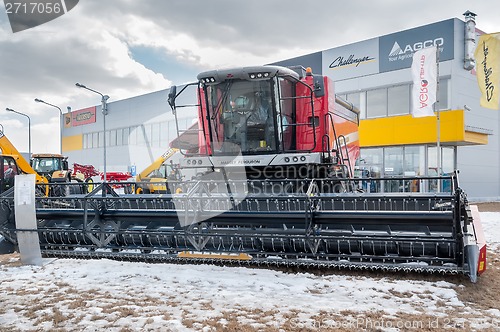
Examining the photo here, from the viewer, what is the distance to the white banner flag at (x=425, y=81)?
577 inches

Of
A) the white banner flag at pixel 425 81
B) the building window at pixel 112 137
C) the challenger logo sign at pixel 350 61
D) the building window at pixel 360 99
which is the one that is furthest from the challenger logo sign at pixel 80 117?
the white banner flag at pixel 425 81

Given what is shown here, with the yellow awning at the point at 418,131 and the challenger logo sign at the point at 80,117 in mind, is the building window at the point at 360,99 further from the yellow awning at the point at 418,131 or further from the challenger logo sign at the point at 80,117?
the challenger logo sign at the point at 80,117

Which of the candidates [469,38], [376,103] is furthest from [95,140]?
[469,38]

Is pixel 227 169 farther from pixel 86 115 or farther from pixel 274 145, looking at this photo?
pixel 86 115

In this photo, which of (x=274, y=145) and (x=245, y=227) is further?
(x=274, y=145)

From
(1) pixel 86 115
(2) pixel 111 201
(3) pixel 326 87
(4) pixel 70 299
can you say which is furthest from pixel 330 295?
(1) pixel 86 115

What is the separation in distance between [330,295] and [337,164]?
121 inches

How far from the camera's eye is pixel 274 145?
6.46m

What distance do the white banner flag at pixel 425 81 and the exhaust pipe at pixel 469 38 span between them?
4.80m

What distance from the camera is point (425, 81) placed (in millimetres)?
14820

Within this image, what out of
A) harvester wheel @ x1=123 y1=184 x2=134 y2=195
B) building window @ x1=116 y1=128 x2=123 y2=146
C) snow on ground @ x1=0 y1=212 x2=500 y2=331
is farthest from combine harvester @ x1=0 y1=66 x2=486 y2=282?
building window @ x1=116 y1=128 x2=123 y2=146

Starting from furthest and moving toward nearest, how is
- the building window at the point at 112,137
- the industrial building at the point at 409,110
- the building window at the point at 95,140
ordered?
1. the building window at the point at 95,140
2. the building window at the point at 112,137
3. the industrial building at the point at 409,110

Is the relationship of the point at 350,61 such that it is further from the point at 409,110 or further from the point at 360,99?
the point at 409,110

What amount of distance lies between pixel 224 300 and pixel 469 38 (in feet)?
60.9
